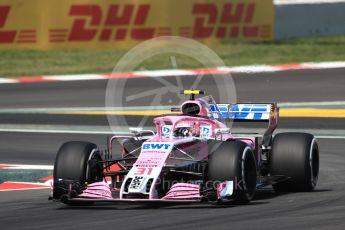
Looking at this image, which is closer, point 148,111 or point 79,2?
point 148,111

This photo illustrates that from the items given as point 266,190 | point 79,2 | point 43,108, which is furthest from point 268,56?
point 266,190

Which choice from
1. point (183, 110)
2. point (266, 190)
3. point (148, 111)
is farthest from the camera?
point (148, 111)

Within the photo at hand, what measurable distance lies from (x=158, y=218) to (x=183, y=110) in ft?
7.04

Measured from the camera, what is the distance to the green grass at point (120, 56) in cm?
2819

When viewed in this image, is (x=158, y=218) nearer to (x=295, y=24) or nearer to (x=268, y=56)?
(x=268, y=56)

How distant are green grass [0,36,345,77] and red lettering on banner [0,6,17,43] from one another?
49 centimetres

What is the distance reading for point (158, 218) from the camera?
1041 cm

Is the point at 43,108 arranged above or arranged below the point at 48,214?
above

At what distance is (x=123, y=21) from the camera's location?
29.0 meters

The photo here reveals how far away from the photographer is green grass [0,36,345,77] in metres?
28.2

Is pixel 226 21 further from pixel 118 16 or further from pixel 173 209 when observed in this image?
pixel 173 209

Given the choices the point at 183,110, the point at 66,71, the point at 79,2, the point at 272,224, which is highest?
the point at 79,2

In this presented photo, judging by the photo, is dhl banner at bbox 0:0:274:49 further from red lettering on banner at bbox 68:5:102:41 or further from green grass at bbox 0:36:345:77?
green grass at bbox 0:36:345:77

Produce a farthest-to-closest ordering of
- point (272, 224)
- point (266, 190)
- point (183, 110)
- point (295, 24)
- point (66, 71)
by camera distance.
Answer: point (295, 24) < point (66, 71) < point (266, 190) < point (183, 110) < point (272, 224)
